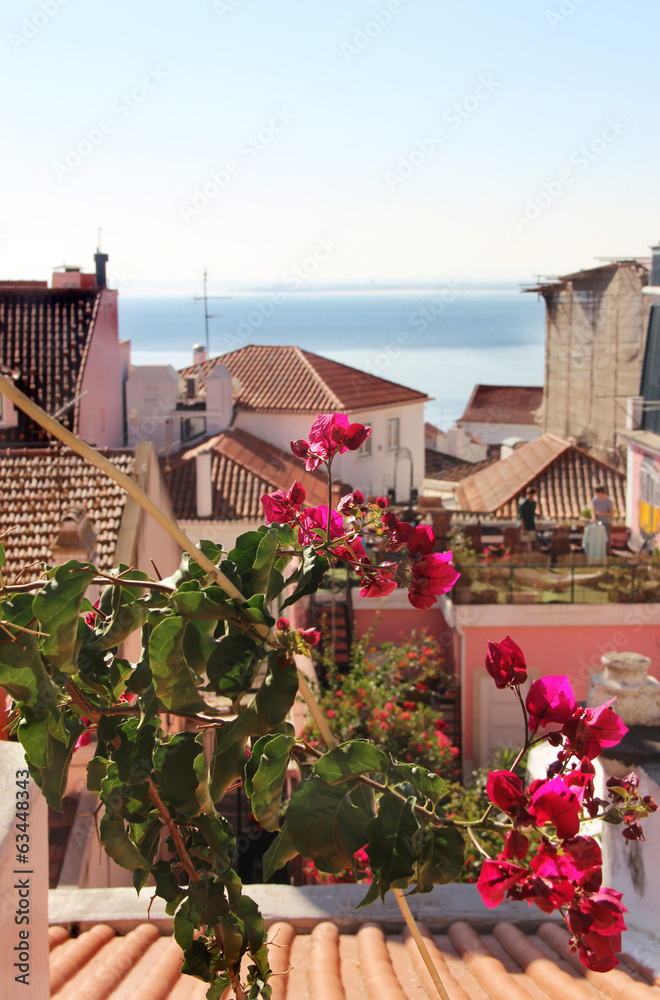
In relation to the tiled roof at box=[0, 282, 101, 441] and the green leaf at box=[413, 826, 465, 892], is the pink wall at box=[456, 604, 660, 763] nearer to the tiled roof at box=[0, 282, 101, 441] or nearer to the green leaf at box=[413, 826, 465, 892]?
the tiled roof at box=[0, 282, 101, 441]

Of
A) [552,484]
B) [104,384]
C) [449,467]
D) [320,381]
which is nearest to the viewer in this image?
[104,384]

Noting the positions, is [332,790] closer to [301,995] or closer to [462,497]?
[301,995]

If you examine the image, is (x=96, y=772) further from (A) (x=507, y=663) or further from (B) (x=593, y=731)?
(B) (x=593, y=731)

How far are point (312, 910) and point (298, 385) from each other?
2607cm

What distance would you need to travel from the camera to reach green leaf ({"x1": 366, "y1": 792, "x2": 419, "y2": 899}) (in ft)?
4.15

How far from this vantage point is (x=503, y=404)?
58.1 m

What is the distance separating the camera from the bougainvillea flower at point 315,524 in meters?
1.66

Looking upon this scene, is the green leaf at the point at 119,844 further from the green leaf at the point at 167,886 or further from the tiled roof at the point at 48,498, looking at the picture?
the tiled roof at the point at 48,498

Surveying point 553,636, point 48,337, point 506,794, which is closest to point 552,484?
point 553,636

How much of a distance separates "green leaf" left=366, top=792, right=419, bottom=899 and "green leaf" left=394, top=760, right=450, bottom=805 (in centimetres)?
8

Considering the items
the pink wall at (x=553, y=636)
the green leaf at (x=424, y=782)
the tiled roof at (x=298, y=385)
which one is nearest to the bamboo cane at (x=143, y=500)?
the green leaf at (x=424, y=782)

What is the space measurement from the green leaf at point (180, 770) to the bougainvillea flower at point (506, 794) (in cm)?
42

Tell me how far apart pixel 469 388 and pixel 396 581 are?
12290 centimetres

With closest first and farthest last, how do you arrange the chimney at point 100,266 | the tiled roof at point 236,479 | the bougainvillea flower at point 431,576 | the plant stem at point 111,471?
the plant stem at point 111,471 < the bougainvillea flower at point 431,576 < the tiled roof at point 236,479 < the chimney at point 100,266
